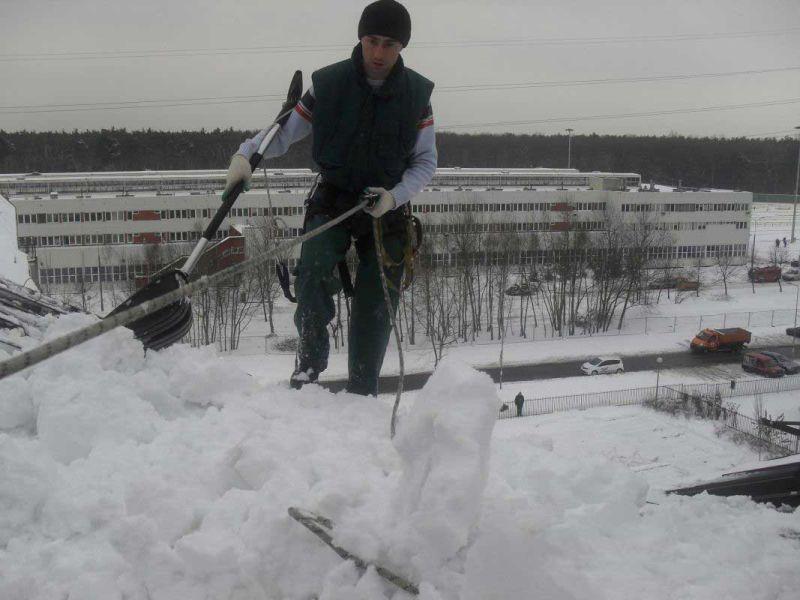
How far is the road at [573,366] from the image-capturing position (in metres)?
24.4

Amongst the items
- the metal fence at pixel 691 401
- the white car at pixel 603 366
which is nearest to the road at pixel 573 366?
the white car at pixel 603 366

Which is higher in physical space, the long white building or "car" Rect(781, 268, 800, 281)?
the long white building

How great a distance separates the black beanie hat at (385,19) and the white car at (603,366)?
75.8 ft

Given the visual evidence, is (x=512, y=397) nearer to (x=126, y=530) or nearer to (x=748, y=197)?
(x=126, y=530)

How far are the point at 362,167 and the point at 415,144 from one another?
0.36 meters

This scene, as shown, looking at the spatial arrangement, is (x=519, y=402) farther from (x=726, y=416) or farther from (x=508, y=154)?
(x=508, y=154)

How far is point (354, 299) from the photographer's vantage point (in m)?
4.05

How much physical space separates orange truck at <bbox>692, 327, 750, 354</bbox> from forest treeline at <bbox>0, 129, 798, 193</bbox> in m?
47.1

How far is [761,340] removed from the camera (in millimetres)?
30516

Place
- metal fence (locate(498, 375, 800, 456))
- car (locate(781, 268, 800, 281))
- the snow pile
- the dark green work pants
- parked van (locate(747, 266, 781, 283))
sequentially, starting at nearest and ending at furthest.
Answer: the dark green work pants < the snow pile < metal fence (locate(498, 375, 800, 456)) < parked van (locate(747, 266, 781, 283)) < car (locate(781, 268, 800, 281))

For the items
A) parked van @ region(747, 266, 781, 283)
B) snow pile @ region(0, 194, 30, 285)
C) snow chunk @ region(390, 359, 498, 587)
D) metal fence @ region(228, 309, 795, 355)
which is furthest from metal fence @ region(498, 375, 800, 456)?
parked van @ region(747, 266, 781, 283)

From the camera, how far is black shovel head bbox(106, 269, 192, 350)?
12.3ft

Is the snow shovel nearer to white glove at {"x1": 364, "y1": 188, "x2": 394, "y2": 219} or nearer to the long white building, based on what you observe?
white glove at {"x1": 364, "y1": 188, "x2": 394, "y2": 219}

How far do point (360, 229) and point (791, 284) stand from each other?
4447 cm
